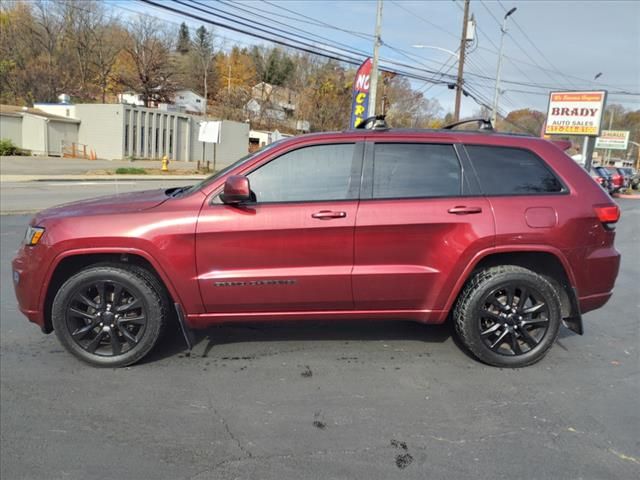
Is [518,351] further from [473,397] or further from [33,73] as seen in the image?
[33,73]

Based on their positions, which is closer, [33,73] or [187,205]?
[187,205]

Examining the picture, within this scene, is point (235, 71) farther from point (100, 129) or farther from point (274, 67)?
point (100, 129)

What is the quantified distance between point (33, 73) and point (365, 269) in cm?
7001

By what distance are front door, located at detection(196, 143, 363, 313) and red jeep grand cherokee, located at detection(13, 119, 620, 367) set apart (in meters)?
0.01

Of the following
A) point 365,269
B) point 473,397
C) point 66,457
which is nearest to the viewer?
point 66,457

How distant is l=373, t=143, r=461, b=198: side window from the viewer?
350 cm

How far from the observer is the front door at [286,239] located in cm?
335

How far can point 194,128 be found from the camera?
4422cm

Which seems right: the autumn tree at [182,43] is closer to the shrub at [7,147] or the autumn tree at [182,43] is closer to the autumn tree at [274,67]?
the autumn tree at [274,67]

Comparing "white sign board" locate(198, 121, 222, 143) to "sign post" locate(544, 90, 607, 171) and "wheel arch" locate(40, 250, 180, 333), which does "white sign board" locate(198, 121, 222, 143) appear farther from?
"wheel arch" locate(40, 250, 180, 333)

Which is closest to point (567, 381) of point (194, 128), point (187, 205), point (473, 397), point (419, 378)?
point (473, 397)

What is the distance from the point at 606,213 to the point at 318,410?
260cm

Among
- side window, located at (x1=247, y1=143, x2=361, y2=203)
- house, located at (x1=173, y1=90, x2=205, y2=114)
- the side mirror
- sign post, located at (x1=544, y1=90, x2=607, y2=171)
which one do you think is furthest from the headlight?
house, located at (x1=173, y1=90, x2=205, y2=114)

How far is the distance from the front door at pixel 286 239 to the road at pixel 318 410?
→ 59cm
